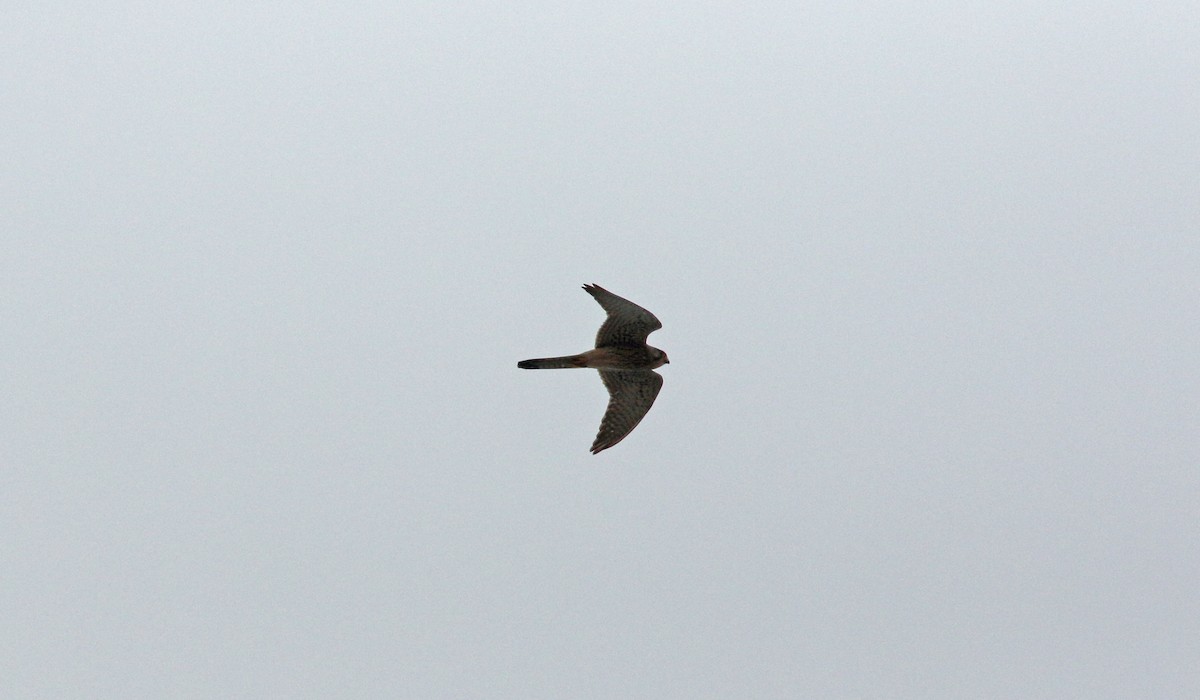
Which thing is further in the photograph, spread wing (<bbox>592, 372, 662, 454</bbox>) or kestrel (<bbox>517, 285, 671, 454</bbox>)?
spread wing (<bbox>592, 372, 662, 454</bbox>)

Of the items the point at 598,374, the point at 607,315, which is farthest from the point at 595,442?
the point at 607,315

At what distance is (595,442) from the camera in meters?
15.3

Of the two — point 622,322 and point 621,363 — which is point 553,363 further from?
point 622,322

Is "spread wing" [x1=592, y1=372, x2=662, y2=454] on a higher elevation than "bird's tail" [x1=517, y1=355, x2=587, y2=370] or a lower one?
lower

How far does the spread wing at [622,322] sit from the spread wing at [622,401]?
83 cm

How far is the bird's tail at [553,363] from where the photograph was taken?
47.6 feet

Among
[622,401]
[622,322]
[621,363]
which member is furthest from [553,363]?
[622,401]

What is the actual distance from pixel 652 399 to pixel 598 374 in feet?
3.06

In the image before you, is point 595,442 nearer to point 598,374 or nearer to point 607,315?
point 598,374

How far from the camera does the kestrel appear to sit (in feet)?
46.5

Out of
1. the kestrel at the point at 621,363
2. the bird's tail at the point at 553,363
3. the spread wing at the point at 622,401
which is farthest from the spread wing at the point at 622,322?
the spread wing at the point at 622,401

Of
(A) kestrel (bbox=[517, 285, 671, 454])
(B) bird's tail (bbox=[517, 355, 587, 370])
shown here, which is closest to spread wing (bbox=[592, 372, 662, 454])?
(A) kestrel (bbox=[517, 285, 671, 454])

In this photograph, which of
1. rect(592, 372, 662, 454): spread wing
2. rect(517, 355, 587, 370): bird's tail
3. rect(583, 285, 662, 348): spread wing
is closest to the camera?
rect(583, 285, 662, 348): spread wing

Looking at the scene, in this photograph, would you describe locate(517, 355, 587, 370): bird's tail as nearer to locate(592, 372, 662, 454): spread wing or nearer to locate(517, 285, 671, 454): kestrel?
locate(517, 285, 671, 454): kestrel
